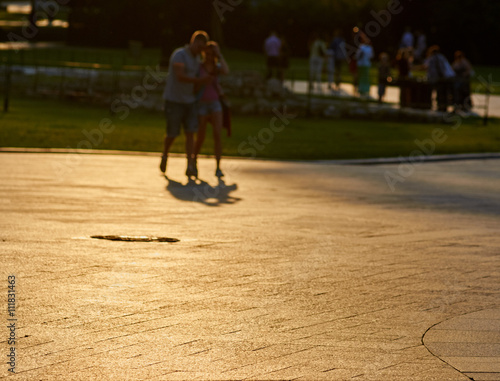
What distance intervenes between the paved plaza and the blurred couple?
736 millimetres

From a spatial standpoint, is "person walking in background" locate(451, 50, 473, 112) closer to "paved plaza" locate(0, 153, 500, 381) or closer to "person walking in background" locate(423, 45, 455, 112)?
"person walking in background" locate(423, 45, 455, 112)

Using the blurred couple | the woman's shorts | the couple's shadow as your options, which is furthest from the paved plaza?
the woman's shorts

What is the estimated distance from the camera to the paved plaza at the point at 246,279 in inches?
223

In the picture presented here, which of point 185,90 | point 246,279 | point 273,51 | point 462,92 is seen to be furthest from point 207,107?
point 273,51

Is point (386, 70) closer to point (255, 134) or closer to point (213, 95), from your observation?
point (255, 134)

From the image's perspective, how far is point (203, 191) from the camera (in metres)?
12.7

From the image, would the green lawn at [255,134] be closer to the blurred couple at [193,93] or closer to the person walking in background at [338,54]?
the blurred couple at [193,93]

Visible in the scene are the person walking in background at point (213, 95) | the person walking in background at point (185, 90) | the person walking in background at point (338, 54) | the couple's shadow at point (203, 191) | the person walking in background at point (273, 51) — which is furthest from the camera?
the person walking in background at point (273, 51)

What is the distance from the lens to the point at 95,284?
730cm

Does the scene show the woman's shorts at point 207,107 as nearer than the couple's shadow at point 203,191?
No

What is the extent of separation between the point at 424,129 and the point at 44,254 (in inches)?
685

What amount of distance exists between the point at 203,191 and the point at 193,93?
6.71 feet

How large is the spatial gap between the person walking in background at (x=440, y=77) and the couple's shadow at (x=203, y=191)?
615 inches

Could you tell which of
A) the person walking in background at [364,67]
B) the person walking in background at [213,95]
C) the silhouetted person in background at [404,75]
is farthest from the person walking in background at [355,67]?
the person walking in background at [213,95]
